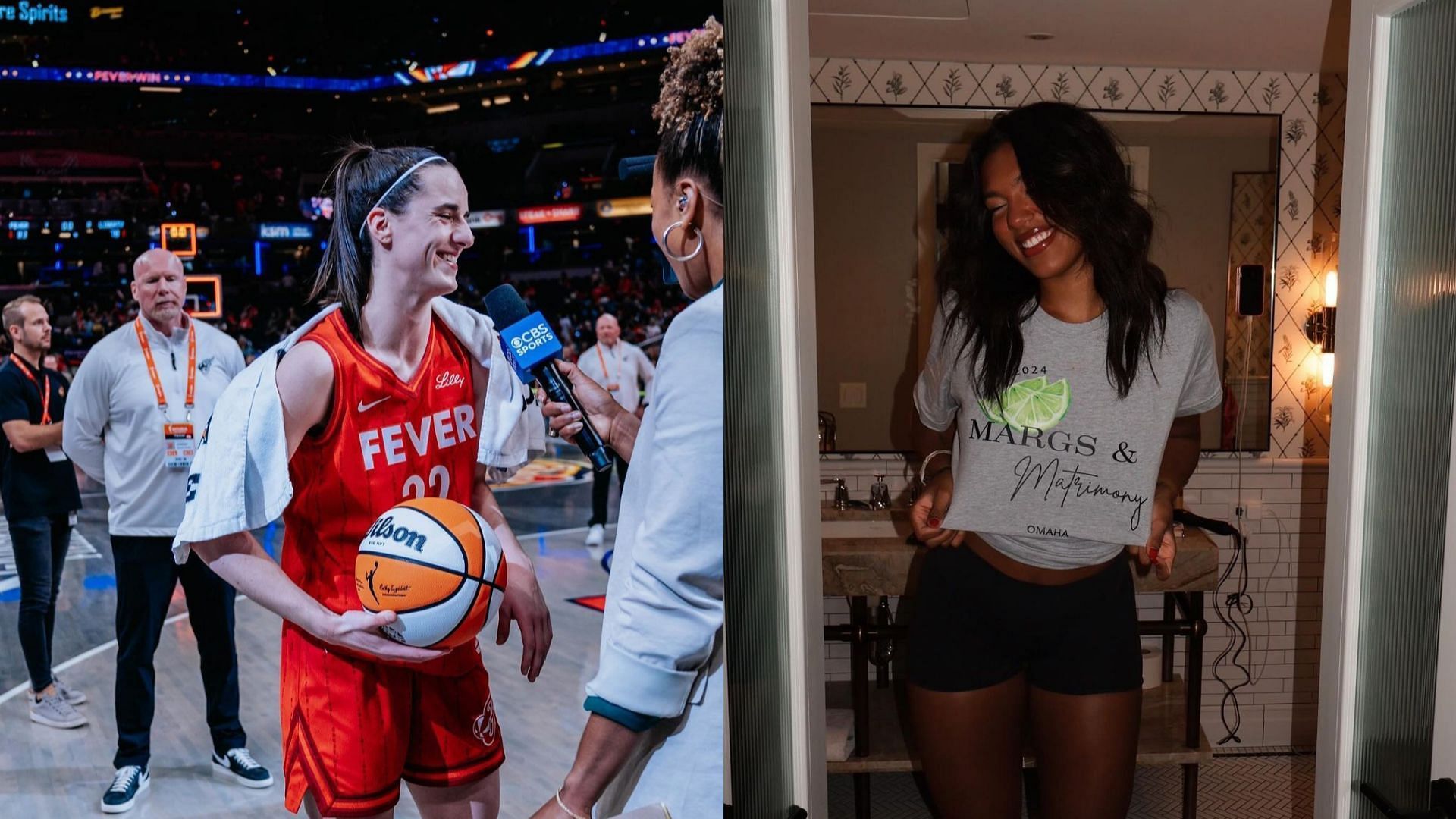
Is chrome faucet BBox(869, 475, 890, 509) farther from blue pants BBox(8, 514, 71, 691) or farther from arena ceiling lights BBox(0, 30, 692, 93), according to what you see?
blue pants BBox(8, 514, 71, 691)

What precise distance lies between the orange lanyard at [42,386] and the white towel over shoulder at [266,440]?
266 mm

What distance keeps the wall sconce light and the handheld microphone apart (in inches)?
115

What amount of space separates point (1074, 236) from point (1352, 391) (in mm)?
506

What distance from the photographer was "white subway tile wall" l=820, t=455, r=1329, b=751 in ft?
11.8

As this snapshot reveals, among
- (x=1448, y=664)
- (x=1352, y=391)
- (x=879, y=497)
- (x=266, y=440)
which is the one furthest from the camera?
(x=879, y=497)

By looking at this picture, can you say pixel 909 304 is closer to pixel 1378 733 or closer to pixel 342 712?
pixel 1378 733

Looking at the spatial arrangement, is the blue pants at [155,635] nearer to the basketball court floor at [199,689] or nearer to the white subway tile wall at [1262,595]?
the basketball court floor at [199,689]

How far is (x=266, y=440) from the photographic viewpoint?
142cm

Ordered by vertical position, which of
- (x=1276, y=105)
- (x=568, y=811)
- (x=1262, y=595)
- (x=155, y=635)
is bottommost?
(x=1262, y=595)

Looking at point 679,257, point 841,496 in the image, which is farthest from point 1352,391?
point 841,496

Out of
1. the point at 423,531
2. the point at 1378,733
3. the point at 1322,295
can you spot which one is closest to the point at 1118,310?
the point at 1378,733

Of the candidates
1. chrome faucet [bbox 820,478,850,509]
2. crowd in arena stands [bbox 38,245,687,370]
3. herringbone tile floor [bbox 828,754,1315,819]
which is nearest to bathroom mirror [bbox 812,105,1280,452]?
chrome faucet [bbox 820,478,850,509]

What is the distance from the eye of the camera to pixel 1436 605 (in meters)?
1.72

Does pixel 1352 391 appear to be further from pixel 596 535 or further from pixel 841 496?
pixel 841 496
